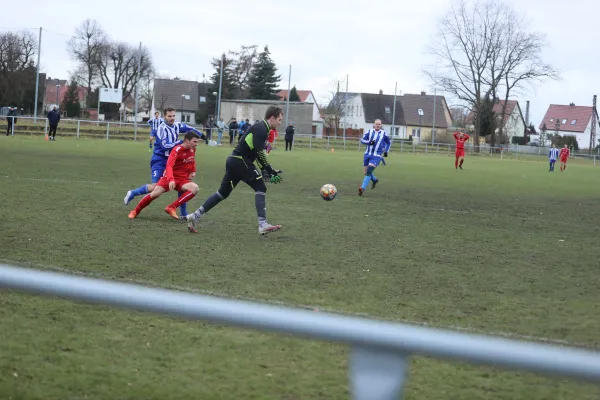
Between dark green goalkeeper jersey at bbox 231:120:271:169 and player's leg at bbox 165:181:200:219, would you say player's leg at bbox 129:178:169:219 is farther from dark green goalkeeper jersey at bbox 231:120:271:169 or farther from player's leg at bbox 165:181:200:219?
dark green goalkeeper jersey at bbox 231:120:271:169

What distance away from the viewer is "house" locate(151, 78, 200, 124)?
4230 inches

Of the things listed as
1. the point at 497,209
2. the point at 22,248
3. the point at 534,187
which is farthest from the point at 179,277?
the point at 534,187

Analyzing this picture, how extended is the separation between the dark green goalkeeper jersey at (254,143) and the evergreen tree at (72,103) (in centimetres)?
7411

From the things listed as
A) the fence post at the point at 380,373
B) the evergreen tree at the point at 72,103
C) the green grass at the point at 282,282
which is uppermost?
the evergreen tree at the point at 72,103

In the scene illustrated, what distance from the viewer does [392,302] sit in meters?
Result: 6.84

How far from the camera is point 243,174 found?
10.8 meters

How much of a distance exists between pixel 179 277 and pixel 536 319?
3272mm

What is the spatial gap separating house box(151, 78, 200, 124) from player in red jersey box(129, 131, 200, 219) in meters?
96.4

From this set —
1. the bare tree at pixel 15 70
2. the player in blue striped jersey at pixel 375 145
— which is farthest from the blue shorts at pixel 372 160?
the bare tree at pixel 15 70

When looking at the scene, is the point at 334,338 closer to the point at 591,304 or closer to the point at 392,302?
the point at 392,302

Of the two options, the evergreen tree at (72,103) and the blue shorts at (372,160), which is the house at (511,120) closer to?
the evergreen tree at (72,103)

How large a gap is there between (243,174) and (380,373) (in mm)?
9080

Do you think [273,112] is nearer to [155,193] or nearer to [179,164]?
[179,164]

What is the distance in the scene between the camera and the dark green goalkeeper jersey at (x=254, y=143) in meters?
10.6
